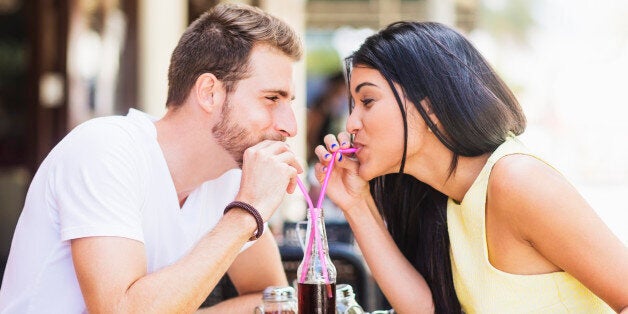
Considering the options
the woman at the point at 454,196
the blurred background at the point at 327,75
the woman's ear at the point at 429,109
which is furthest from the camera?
the blurred background at the point at 327,75

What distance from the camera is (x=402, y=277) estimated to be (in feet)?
7.39

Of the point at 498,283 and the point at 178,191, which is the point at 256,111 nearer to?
the point at 178,191

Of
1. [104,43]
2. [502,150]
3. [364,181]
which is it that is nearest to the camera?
[502,150]

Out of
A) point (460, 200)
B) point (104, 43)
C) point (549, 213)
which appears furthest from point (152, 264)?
point (104, 43)

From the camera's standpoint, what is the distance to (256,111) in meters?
2.23

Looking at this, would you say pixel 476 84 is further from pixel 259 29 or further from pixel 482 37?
pixel 482 37

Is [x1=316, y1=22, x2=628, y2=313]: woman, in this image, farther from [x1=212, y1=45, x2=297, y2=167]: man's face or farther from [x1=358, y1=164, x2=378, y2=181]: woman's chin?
[x1=212, y1=45, x2=297, y2=167]: man's face

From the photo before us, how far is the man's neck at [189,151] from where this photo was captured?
2207mm

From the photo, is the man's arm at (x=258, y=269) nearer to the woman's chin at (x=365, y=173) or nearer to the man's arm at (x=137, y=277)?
the woman's chin at (x=365, y=173)

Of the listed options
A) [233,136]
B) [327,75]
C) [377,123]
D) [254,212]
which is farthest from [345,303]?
[327,75]

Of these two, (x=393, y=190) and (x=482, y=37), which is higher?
(x=482, y=37)

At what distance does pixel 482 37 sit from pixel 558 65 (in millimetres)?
946

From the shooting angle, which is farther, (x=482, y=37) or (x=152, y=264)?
(x=482, y=37)

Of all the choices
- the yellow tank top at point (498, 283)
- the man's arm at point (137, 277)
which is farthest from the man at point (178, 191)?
the yellow tank top at point (498, 283)
